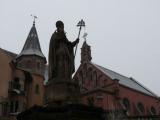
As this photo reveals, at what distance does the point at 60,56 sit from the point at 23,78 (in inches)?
1527

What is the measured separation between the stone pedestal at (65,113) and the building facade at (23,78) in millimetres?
32789

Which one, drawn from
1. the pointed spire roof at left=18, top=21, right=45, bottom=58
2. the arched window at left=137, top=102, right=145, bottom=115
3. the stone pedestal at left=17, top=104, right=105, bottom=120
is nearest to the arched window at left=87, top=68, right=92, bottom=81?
the pointed spire roof at left=18, top=21, right=45, bottom=58

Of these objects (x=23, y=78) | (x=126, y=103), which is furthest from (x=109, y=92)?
(x=23, y=78)

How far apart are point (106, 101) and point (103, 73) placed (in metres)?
7.97

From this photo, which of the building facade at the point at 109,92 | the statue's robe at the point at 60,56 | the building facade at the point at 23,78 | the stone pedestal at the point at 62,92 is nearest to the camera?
the stone pedestal at the point at 62,92

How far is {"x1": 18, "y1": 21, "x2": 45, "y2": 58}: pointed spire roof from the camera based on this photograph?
5353cm

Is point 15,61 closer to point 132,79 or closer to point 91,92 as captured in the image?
point 91,92

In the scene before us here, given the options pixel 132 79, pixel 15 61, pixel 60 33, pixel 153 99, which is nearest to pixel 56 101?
pixel 60 33

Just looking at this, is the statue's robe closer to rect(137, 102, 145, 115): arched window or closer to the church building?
the church building

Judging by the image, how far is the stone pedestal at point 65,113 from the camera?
33.4 ft

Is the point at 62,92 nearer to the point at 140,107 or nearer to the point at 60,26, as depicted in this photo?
the point at 60,26

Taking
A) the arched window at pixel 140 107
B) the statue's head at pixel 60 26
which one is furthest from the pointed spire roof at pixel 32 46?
the statue's head at pixel 60 26

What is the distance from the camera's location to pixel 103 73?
53469mm

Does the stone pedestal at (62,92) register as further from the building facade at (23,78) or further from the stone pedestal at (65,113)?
the building facade at (23,78)
